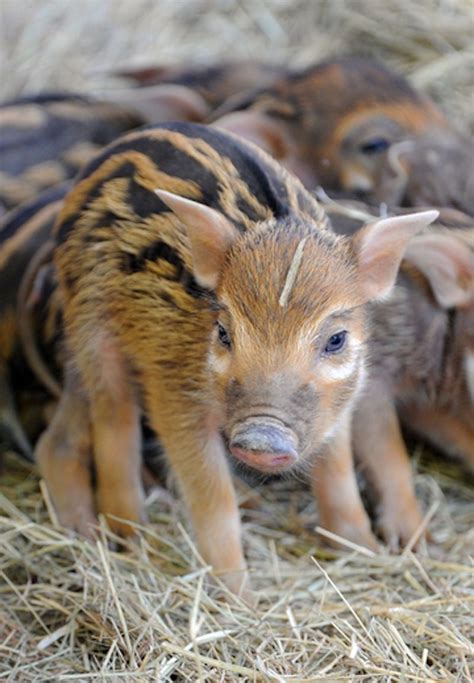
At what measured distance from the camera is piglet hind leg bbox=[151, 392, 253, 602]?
3.22m

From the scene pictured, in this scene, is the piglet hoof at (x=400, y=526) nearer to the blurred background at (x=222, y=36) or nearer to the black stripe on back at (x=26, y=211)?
the black stripe on back at (x=26, y=211)

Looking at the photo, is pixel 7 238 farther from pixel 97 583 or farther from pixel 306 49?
pixel 306 49

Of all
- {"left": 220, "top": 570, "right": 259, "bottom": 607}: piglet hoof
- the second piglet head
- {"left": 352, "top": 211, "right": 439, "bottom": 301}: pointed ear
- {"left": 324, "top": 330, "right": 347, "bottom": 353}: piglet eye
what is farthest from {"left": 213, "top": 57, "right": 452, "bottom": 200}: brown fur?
{"left": 220, "top": 570, "right": 259, "bottom": 607}: piglet hoof

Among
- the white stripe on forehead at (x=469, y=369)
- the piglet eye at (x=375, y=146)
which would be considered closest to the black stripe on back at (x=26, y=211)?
the piglet eye at (x=375, y=146)

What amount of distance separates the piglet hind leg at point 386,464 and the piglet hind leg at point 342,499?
0.14 metres

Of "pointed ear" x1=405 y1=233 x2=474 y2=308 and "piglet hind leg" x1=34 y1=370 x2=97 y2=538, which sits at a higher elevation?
"pointed ear" x1=405 y1=233 x2=474 y2=308

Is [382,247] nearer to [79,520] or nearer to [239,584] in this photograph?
[239,584]

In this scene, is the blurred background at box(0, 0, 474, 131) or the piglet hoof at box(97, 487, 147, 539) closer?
the piglet hoof at box(97, 487, 147, 539)

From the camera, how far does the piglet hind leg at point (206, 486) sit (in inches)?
127

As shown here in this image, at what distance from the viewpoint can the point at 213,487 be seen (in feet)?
10.6

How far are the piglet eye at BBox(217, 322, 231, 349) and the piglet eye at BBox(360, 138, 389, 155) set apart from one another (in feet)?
6.18

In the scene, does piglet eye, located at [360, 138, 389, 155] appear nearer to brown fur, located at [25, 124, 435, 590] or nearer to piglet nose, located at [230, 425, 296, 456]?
brown fur, located at [25, 124, 435, 590]

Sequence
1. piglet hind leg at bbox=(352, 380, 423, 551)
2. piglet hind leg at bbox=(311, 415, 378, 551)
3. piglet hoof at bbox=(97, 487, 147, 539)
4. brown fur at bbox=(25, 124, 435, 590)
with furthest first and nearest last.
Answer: piglet hind leg at bbox=(352, 380, 423, 551) → piglet hoof at bbox=(97, 487, 147, 539) → piglet hind leg at bbox=(311, 415, 378, 551) → brown fur at bbox=(25, 124, 435, 590)

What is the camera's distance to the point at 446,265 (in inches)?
148
